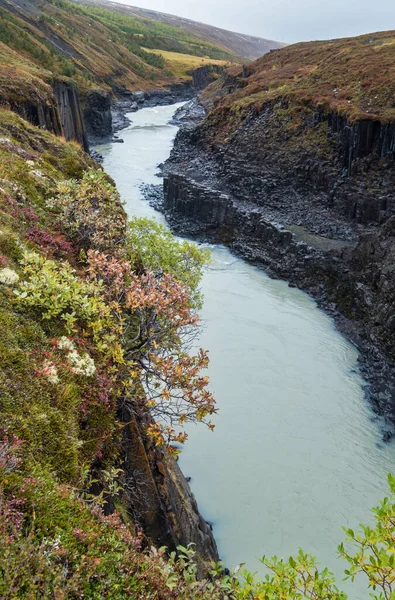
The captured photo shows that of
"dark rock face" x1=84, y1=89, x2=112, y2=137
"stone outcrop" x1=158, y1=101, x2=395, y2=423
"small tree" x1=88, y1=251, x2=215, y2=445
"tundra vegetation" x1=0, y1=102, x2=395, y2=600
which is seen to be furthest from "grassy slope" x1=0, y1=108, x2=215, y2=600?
"dark rock face" x1=84, y1=89, x2=112, y2=137

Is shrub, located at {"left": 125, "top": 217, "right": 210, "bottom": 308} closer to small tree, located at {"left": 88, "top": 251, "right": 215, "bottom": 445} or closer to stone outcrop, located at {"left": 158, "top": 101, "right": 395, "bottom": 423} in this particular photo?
small tree, located at {"left": 88, "top": 251, "right": 215, "bottom": 445}

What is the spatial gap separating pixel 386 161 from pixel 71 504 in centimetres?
4448

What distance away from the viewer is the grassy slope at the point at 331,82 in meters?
46.9

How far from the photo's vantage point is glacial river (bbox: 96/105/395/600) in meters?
16.5

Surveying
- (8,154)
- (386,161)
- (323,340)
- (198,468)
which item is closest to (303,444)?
(198,468)

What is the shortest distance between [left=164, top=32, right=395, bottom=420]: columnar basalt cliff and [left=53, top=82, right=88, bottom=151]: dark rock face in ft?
42.7

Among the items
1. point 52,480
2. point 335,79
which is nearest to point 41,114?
point 52,480

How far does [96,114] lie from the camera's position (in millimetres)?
83312

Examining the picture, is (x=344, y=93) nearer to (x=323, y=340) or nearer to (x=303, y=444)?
(x=323, y=340)

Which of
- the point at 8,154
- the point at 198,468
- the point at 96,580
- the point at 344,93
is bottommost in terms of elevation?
the point at 198,468

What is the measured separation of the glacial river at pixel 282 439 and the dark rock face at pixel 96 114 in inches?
2501

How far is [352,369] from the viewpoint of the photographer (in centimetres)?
2625

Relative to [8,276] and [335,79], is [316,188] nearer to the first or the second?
[335,79]

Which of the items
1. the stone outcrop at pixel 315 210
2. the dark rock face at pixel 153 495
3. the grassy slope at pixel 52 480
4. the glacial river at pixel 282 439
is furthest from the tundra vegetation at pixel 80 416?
the stone outcrop at pixel 315 210
